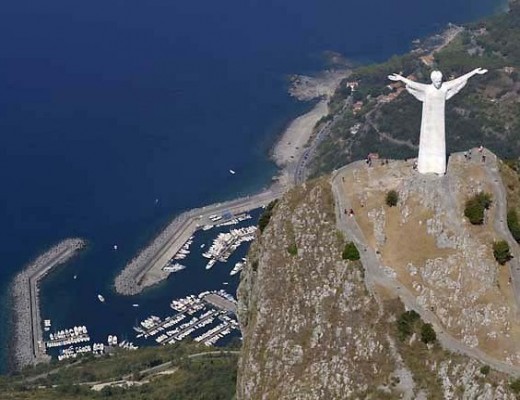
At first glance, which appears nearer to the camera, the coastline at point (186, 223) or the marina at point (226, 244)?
the coastline at point (186, 223)

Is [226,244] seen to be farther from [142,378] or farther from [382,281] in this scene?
[382,281]

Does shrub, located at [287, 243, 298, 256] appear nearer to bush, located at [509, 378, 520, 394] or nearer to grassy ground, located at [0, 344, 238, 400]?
bush, located at [509, 378, 520, 394]

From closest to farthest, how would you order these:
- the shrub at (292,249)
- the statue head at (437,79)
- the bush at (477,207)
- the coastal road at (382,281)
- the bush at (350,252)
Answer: the coastal road at (382,281), the bush at (477,207), the statue head at (437,79), the bush at (350,252), the shrub at (292,249)

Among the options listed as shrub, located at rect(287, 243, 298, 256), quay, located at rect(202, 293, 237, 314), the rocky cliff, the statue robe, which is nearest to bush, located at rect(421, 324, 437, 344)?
the rocky cliff

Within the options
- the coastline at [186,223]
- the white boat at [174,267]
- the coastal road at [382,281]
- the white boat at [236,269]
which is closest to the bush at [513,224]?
the coastal road at [382,281]

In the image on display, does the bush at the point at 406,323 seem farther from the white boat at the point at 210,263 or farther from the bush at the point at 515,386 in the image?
the white boat at the point at 210,263

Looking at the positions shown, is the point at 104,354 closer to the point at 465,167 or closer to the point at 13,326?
the point at 13,326

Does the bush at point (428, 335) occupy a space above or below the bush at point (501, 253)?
below
